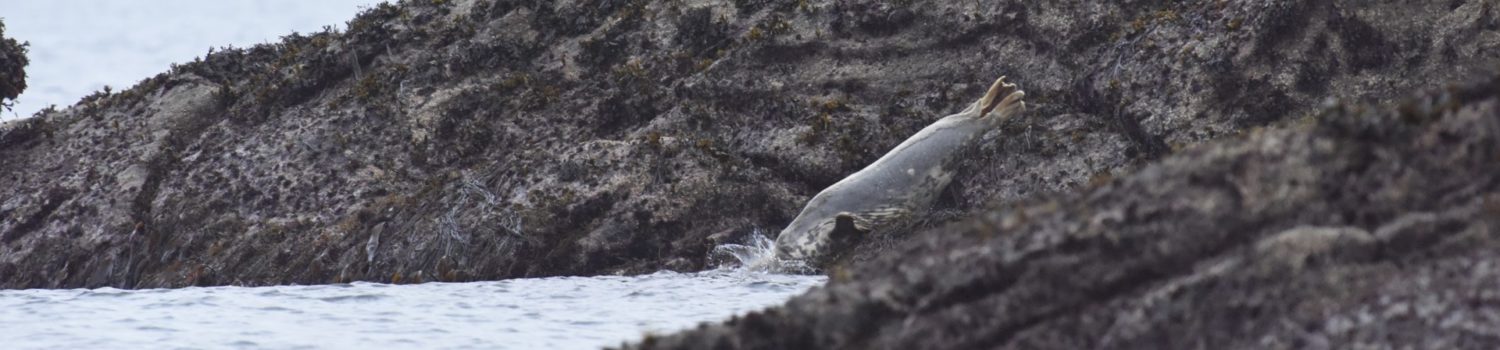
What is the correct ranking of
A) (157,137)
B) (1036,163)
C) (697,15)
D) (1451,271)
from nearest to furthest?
(1451,271), (1036,163), (697,15), (157,137)

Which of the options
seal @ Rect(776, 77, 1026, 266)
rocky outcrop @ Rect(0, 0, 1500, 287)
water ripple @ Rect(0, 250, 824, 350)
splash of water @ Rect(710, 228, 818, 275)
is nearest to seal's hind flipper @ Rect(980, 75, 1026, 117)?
seal @ Rect(776, 77, 1026, 266)

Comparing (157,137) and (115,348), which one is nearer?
(115,348)

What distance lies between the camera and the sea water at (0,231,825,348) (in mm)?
11625

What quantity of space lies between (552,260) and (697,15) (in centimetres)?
618

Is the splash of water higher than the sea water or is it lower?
lower

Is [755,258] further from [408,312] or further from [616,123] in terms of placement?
[408,312]

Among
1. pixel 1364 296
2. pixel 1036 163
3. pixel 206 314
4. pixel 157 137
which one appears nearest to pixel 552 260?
pixel 206 314

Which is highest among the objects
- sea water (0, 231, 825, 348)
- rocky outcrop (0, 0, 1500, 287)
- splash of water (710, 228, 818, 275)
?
rocky outcrop (0, 0, 1500, 287)

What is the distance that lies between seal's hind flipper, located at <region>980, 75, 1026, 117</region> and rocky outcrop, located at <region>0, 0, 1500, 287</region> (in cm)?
112

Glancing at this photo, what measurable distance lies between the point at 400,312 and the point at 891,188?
6.85 metres

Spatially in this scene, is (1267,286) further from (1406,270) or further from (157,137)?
(157,137)

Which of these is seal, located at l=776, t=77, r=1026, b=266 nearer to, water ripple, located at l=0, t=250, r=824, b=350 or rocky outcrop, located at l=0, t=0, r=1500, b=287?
rocky outcrop, located at l=0, t=0, r=1500, b=287

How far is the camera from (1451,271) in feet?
15.2

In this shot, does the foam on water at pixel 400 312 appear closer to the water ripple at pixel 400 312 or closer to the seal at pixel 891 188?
the water ripple at pixel 400 312
